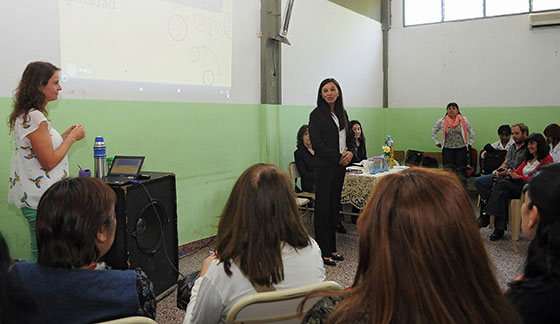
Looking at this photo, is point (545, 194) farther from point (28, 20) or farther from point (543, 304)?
point (28, 20)

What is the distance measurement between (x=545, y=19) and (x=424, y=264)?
6.88m

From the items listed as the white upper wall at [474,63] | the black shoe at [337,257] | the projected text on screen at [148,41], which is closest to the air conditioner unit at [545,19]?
the white upper wall at [474,63]

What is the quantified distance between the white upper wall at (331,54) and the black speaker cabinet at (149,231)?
2516 millimetres

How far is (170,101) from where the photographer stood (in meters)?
3.93

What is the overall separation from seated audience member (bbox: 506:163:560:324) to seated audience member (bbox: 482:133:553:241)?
3472 mm

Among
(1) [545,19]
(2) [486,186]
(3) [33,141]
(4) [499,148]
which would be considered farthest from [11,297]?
(1) [545,19]

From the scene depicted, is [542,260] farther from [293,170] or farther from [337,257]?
[293,170]

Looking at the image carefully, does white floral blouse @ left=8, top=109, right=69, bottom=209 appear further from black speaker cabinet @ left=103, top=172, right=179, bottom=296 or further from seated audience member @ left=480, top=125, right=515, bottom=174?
seated audience member @ left=480, top=125, right=515, bottom=174

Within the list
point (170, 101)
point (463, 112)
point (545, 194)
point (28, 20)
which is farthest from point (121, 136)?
point (463, 112)

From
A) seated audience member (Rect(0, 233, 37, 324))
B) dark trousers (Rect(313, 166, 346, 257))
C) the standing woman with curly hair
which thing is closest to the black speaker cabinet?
the standing woman with curly hair

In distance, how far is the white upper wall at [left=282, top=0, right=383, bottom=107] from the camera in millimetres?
5414

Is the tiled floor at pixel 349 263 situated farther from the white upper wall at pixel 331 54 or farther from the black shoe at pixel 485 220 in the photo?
the white upper wall at pixel 331 54

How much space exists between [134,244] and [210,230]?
1.74m

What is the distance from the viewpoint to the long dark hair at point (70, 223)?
1322 millimetres
